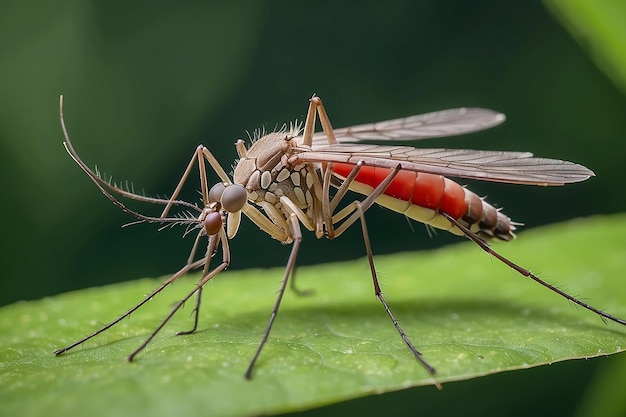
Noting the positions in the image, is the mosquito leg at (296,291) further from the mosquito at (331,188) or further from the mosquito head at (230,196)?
the mosquito head at (230,196)

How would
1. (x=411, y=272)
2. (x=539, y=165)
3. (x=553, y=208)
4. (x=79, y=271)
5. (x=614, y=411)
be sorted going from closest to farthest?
1. (x=539, y=165)
2. (x=614, y=411)
3. (x=411, y=272)
4. (x=79, y=271)
5. (x=553, y=208)

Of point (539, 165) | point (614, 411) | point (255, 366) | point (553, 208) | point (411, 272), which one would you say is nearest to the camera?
point (255, 366)

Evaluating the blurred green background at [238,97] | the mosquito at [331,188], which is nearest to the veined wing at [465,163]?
the mosquito at [331,188]

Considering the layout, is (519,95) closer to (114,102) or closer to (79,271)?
(114,102)

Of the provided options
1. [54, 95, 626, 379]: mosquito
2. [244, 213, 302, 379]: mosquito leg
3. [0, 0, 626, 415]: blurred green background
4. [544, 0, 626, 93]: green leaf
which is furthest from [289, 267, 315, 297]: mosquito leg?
[0, 0, 626, 415]: blurred green background

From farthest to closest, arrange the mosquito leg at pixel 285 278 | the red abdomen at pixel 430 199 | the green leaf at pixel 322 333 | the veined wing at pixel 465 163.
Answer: the red abdomen at pixel 430 199 < the veined wing at pixel 465 163 < the mosquito leg at pixel 285 278 < the green leaf at pixel 322 333

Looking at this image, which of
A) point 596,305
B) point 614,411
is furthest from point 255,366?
point 614,411

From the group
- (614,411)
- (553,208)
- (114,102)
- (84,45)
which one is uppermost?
(84,45)

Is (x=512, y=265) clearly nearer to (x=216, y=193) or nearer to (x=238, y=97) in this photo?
(x=216, y=193)

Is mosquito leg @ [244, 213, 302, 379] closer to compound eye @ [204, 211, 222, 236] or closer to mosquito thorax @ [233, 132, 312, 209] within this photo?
mosquito thorax @ [233, 132, 312, 209]
